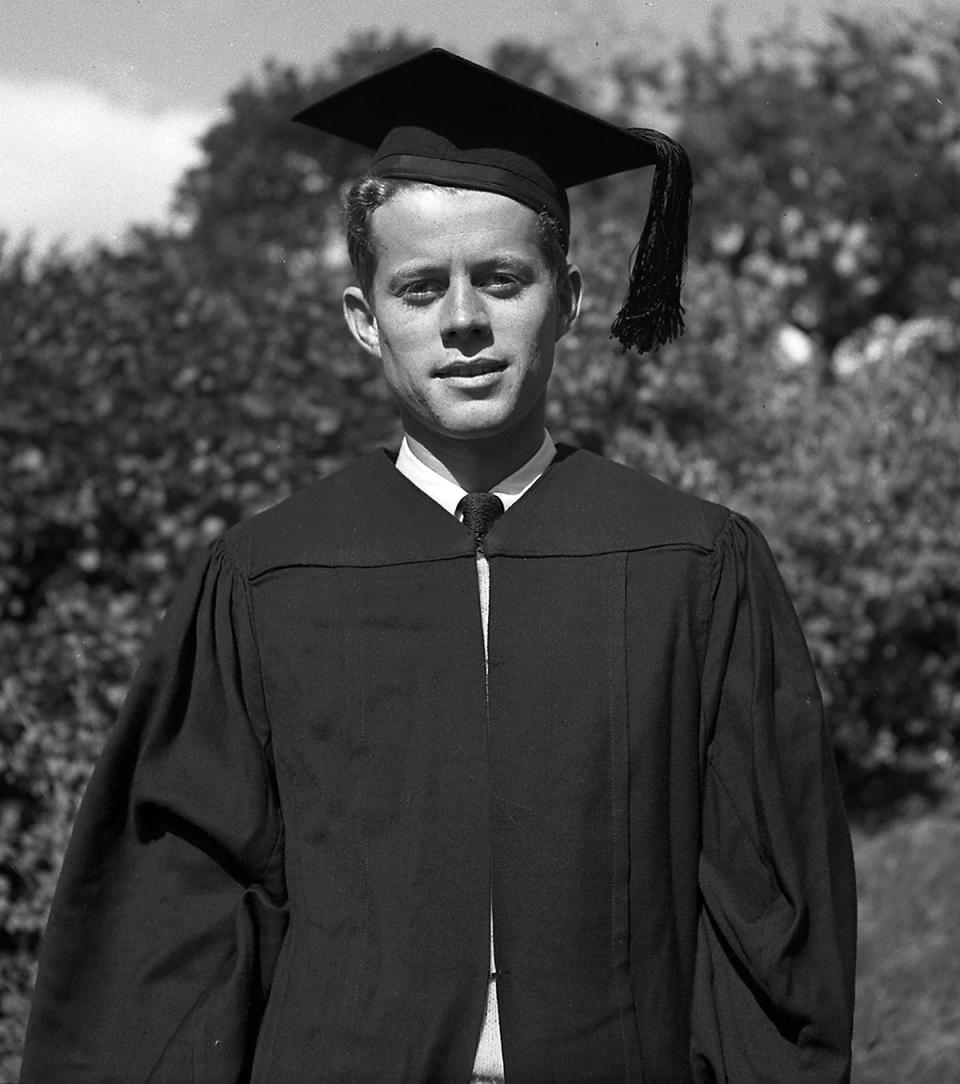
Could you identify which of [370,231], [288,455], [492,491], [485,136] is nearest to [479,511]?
[492,491]

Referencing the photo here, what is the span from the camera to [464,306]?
1.93 metres

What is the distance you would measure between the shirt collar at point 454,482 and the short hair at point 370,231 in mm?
249

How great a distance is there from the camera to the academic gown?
1.86 metres

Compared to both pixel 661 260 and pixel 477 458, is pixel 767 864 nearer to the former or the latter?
pixel 477 458

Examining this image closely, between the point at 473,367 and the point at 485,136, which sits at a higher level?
the point at 485,136

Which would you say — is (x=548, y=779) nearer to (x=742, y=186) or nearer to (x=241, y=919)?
(x=241, y=919)

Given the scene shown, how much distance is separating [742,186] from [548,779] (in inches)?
483

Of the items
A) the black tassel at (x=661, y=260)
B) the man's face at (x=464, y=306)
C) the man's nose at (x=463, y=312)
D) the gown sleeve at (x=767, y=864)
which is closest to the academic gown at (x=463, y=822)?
the gown sleeve at (x=767, y=864)

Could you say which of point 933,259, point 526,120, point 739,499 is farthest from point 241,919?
point 933,259

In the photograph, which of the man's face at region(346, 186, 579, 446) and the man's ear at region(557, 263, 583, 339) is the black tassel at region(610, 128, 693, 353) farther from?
the man's face at region(346, 186, 579, 446)

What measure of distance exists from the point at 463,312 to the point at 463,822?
667 millimetres

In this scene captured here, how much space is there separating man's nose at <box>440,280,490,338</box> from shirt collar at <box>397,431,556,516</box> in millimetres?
231

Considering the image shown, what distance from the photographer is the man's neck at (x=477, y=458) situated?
6.78ft

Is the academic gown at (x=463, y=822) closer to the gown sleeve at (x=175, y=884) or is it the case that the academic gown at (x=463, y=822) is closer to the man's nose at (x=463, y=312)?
the gown sleeve at (x=175, y=884)
